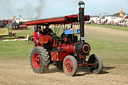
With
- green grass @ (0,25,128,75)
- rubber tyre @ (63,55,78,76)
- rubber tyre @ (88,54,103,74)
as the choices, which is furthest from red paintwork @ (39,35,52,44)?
green grass @ (0,25,128,75)

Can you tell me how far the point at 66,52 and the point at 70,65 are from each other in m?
0.85

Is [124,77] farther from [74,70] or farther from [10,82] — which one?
[10,82]

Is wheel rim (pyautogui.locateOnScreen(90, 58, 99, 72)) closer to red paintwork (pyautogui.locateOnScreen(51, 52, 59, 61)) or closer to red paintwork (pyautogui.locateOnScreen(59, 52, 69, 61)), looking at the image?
red paintwork (pyautogui.locateOnScreen(59, 52, 69, 61))

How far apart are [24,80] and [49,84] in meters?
0.95

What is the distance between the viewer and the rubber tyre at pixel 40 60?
8.48 meters

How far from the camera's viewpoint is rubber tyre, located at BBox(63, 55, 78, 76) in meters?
7.55

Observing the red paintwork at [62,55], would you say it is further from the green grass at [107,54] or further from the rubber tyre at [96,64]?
the green grass at [107,54]

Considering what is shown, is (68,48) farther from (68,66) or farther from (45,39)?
(45,39)

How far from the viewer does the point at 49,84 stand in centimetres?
642

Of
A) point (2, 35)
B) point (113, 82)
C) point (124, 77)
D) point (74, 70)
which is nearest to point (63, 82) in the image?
point (74, 70)

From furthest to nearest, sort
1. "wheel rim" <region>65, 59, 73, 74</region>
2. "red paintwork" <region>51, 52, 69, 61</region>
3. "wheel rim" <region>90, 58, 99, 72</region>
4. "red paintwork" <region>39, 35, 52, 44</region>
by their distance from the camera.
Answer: "red paintwork" <region>39, 35, 52, 44</region>
"red paintwork" <region>51, 52, 69, 61</region>
"wheel rim" <region>90, 58, 99, 72</region>
"wheel rim" <region>65, 59, 73, 74</region>

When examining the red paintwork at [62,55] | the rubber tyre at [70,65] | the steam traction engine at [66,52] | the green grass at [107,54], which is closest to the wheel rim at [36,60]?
the steam traction engine at [66,52]

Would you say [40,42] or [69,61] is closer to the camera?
[69,61]

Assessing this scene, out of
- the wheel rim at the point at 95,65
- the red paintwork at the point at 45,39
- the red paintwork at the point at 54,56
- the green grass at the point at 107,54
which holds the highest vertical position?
the red paintwork at the point at 45,39
